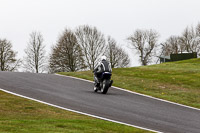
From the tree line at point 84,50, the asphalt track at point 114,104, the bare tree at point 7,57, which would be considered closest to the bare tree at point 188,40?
the tree line at point 84,50

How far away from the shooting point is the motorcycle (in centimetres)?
1839

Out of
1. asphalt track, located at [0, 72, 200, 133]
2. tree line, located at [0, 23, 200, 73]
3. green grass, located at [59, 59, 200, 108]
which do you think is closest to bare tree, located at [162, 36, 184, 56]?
tree line, located at [0, 23, 200, 73]

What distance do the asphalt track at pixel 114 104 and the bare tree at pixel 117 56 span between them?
187ft

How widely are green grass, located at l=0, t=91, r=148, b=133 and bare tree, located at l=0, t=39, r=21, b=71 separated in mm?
58909

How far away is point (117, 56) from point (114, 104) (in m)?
65.8

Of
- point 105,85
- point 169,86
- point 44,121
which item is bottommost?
point 44,121

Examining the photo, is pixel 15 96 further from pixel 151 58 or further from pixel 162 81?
pixel 151 58

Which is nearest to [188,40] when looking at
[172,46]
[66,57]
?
[172,46]

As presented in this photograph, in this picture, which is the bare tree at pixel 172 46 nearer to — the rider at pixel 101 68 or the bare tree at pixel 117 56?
the bare tree at pixel 117 56

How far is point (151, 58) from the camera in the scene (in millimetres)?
91938

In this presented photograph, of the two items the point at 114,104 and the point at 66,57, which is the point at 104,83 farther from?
the point at 66,57

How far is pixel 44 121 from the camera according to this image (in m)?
10.5

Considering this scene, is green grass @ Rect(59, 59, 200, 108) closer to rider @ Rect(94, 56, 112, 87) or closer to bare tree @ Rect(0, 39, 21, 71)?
rider @ Rect(94, 56, 112, 87)

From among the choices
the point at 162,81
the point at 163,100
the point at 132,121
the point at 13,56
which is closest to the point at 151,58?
the point at 13,56
